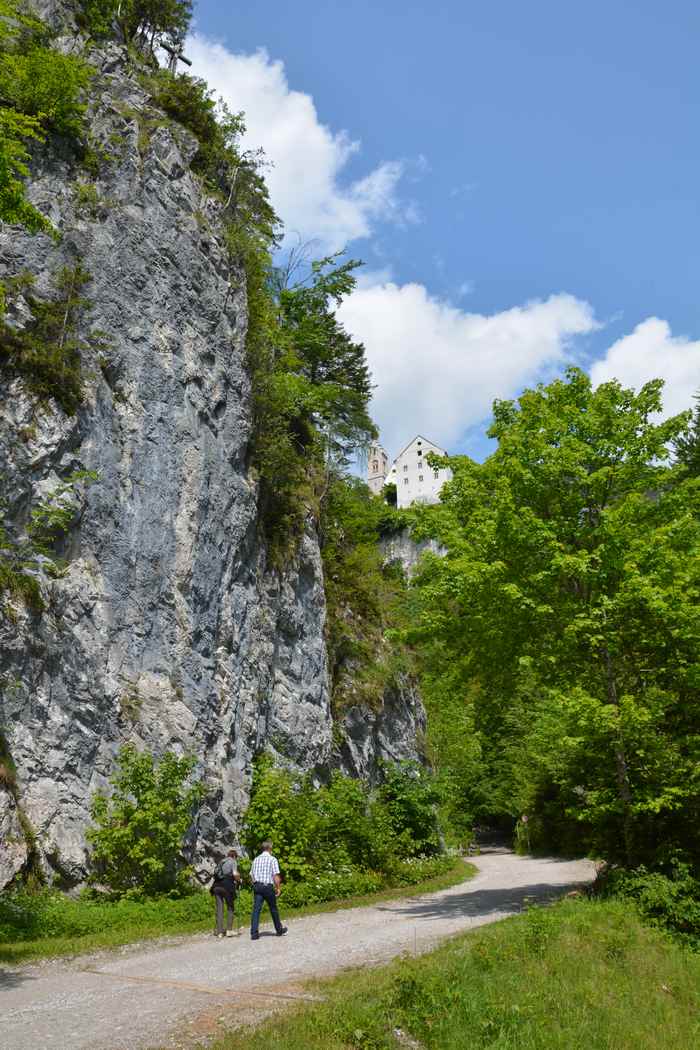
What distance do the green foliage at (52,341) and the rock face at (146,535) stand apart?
0.23m

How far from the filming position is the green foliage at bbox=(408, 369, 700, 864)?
12477 millimetres

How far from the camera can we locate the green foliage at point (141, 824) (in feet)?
39.2

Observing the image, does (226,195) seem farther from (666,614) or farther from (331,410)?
(666,614)

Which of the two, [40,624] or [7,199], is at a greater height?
[7,199]

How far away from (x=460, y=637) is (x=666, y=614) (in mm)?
4191

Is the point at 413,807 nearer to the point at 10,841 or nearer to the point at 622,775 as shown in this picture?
the point at 622,775

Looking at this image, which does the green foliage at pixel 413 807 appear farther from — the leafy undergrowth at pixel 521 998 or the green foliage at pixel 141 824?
the leafy undergrowth at pixel 521 998

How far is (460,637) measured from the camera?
14.9 m

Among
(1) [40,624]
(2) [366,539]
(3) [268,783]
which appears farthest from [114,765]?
(2) [366,539]

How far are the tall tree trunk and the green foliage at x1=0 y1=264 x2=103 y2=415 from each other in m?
10.9

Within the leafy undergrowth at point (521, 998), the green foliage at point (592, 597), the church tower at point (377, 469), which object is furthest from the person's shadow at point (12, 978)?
the church tower at point (377, 469)

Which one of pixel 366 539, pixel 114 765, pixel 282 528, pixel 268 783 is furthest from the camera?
pixel 366 539

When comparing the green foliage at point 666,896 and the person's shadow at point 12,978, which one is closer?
the person's shadow at point 12,978

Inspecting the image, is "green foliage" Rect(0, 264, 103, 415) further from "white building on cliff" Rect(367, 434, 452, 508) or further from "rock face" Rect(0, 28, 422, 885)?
"white building on cliff" Rect(367, 434, 452, 508)
